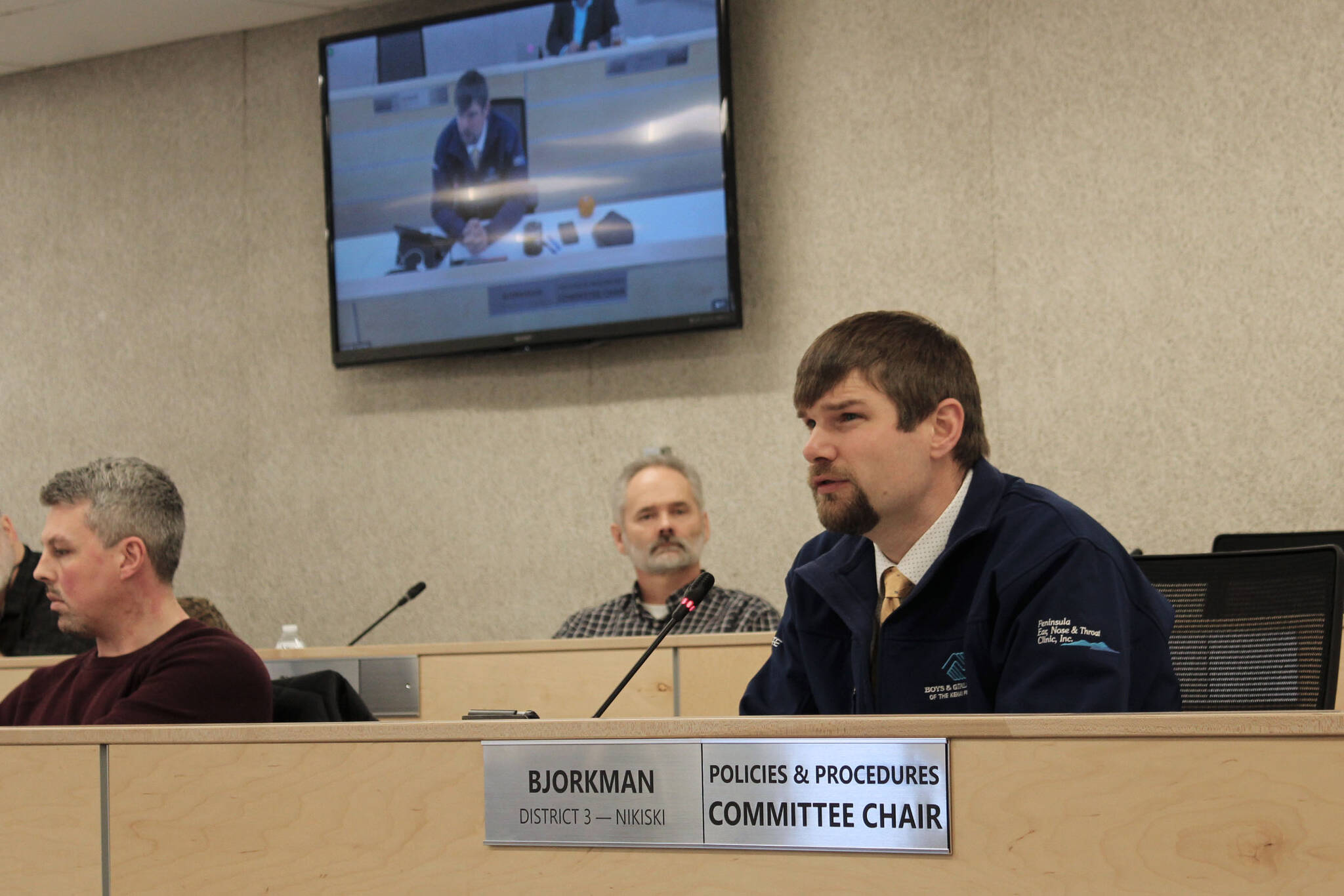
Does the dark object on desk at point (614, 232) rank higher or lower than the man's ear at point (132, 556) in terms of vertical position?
higher

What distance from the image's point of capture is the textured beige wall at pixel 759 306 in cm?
366

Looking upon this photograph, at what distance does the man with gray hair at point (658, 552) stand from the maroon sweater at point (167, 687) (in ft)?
4.55

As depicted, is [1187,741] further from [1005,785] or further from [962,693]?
[962,693]

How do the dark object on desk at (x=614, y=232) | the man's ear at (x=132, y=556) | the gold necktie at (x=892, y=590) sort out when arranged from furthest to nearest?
the dark object on desk at (x=614, y=232), the man's ear at (x=132, y=556), the gold necktie at (x=892, y=590)

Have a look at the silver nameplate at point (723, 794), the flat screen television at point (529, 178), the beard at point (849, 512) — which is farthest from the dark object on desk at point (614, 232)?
the silver nameplate at point (723, 794)

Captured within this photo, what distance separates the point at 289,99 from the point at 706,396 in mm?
1912

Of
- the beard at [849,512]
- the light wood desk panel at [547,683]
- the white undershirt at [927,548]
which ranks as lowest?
the light wood desk panel at [547,683]

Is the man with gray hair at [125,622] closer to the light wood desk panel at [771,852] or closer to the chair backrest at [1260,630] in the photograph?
the light wood desk panel at [771,852]

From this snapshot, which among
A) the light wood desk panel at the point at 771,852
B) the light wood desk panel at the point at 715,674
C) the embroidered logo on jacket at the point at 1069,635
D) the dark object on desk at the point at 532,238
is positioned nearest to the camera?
the light wood desk panel at the point at 771,852

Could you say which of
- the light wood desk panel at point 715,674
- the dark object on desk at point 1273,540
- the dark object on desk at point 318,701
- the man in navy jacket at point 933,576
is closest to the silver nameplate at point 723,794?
the man in navy jacket at point 933,576

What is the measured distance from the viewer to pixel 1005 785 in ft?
3.36

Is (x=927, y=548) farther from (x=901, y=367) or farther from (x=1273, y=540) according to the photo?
(x=1273, y=540)

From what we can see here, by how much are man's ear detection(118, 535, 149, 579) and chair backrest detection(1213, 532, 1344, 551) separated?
7.26 feet

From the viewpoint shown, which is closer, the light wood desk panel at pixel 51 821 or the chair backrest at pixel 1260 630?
the light wood desk panel at pixel 51 821
